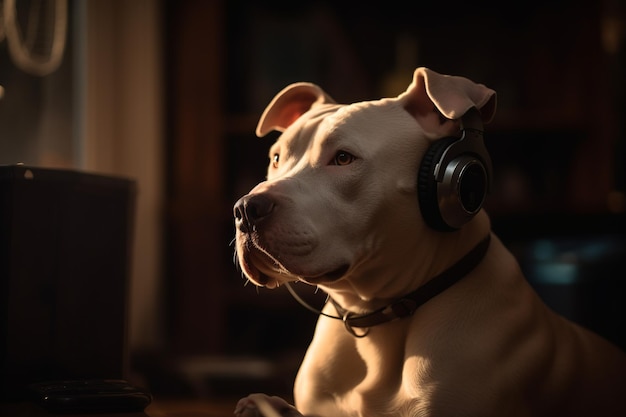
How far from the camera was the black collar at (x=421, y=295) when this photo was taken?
107 cm

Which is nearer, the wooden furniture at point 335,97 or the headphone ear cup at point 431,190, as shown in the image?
the headphone ear cup at point 431,190

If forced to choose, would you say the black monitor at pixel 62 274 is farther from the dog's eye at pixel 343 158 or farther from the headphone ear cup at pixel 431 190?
the headphone ear cup at pixel 431 190

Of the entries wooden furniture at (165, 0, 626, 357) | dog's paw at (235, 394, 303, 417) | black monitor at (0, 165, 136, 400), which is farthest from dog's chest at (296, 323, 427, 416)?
wooden furniture at (165, 0, 626, 357)

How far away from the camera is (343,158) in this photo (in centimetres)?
110

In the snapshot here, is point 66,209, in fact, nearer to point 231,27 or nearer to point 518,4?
point 231,27

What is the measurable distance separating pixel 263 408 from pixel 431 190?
350 mm

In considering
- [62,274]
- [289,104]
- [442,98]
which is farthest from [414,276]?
[62,274]

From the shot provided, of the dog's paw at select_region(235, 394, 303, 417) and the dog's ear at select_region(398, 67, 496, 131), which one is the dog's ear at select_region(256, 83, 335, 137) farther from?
the dog's paw at select_region(235, 394, 303, 417)

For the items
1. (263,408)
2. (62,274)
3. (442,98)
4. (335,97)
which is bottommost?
(263,408)

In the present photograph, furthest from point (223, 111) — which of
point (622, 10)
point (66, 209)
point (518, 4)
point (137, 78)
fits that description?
point (66, 209)

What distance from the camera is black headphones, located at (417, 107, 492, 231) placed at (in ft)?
3.38

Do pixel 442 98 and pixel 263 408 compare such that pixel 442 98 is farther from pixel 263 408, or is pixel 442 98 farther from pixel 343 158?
pixel 263 408

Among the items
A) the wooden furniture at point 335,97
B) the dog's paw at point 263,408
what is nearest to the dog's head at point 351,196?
the dog's paw at point 263,408

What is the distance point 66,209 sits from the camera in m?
1.25
